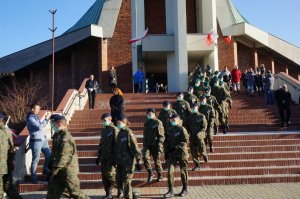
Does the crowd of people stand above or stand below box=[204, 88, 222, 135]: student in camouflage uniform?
below

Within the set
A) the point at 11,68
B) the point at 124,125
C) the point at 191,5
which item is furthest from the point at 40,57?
the point at 124,125

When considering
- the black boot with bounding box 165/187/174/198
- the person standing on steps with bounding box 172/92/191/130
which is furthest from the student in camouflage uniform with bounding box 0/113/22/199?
the person standing on steps with bounding box 172/92/191/130

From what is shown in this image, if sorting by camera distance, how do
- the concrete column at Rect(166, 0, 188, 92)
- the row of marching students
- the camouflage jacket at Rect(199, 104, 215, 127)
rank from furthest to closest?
the concrete column at Rect(166, 0, 188, 92)
the camouflage jacket at Rect(199, 104, 215, 127)
the row of marching students

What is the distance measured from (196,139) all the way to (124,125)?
110 inches

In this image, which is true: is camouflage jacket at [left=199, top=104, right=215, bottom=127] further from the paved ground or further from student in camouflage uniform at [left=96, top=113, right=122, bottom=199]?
student in camouflage uniform at [left=96, top=113, right=122, bottom=199]

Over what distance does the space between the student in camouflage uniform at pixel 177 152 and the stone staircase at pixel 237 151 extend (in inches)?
44.5

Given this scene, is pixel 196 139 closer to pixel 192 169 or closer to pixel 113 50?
pixel 192 169

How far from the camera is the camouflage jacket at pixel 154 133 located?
28.7 feet

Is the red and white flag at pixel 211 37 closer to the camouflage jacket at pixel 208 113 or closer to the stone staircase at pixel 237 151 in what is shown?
the stone staircase at pixel 237 151

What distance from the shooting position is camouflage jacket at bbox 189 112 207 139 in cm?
974

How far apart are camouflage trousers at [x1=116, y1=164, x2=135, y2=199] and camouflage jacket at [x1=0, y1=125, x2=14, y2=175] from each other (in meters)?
2.09

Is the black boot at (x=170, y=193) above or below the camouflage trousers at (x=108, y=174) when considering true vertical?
below

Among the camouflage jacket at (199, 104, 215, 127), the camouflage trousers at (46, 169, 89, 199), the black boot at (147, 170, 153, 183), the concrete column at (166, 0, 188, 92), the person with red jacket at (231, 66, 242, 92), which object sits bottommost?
the black boot at (147, 170, 153, 183)


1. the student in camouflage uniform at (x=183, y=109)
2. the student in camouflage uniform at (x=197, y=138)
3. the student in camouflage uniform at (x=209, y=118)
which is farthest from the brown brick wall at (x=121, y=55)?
the student in camouflage uniform at (x=197, y=138)
